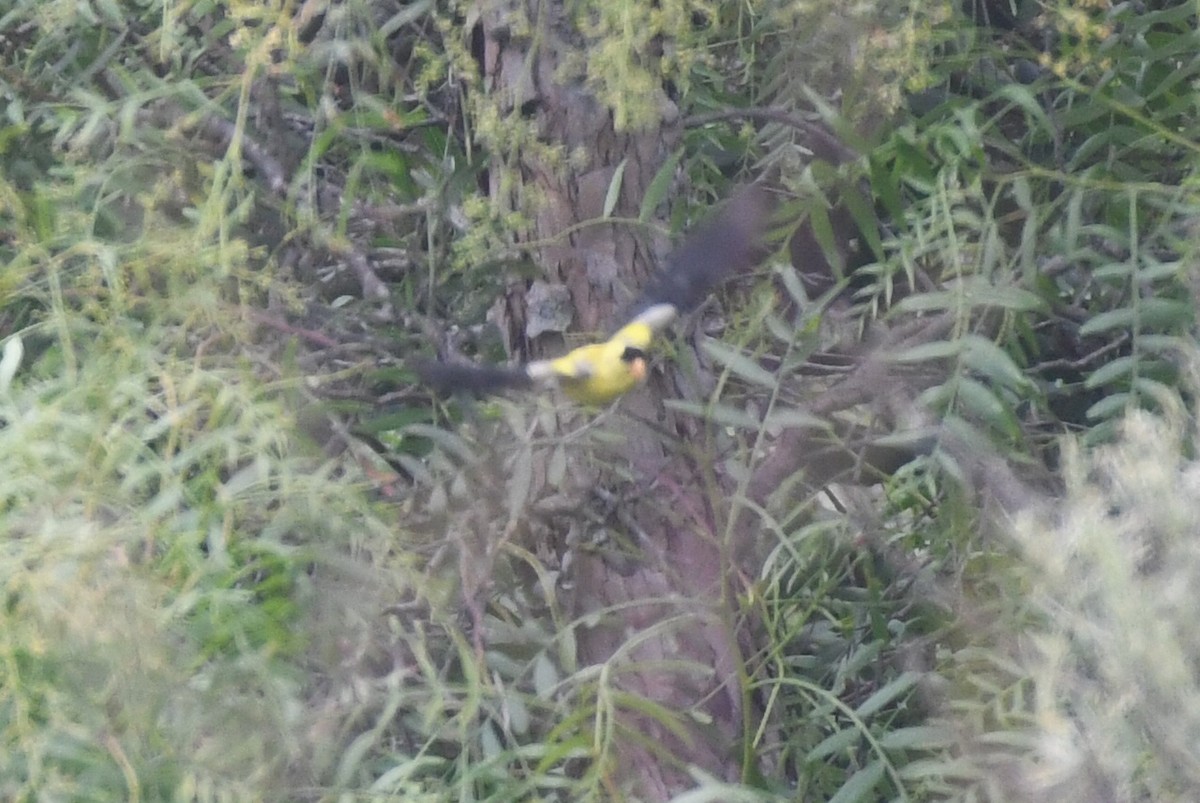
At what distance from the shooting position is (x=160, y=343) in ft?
2.87

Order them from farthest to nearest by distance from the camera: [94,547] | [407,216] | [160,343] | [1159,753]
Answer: [407,216] < [160,343] < [94,547] < [1159,753]

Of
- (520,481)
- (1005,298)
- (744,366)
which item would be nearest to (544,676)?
(520,481)

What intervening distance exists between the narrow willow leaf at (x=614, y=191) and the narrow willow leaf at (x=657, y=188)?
19 millimetres

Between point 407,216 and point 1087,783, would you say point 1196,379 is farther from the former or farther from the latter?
point 407,216

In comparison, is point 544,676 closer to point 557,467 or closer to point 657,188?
point 557,467

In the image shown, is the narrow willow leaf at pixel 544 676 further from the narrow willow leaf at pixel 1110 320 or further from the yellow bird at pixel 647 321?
the narrow willow leaf at pixel 1110 320

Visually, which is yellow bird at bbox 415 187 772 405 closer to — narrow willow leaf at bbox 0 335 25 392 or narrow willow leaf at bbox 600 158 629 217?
narrow willow leaf at bbox 600 158 629 217

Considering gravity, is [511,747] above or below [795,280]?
below

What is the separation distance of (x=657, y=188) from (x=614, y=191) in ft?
0.10

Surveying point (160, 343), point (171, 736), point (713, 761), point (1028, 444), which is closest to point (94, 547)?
point (171, 736)

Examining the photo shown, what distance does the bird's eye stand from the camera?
0.87 m

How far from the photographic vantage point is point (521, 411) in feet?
2.97

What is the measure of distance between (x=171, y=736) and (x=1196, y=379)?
50 centimetres

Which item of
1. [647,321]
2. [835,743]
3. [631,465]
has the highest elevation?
[647,321]
